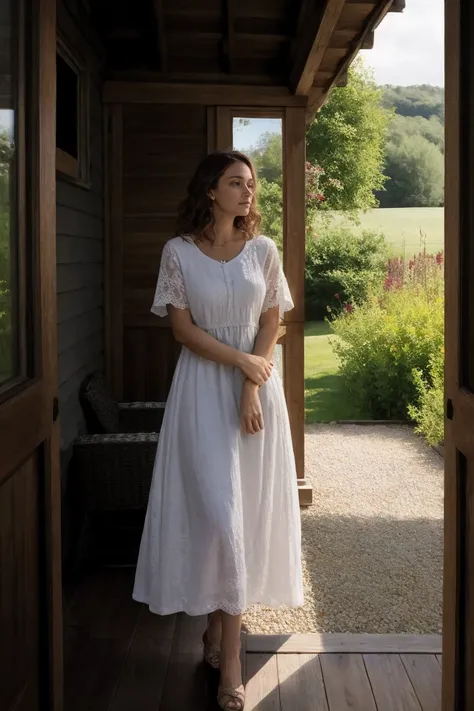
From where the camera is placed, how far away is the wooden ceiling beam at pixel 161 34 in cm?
376

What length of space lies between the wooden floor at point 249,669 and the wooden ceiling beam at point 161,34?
9.06 ft

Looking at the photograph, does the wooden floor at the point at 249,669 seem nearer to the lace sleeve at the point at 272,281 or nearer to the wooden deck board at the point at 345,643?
the wooden deck board at the point at 345,643

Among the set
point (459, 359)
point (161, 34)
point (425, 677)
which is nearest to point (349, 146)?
point (161, 34)

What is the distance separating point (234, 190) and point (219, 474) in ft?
2.99

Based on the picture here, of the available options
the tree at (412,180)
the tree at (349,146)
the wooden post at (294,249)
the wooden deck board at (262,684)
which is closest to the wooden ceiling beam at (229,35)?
the wooden post at (294,249)

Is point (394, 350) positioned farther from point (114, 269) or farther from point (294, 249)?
point (114, 269)

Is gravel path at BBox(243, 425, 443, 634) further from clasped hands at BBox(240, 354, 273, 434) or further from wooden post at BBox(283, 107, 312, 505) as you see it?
clasped hands at BBox(240, 354, 273, 434)

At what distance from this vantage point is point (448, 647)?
189 centimetres

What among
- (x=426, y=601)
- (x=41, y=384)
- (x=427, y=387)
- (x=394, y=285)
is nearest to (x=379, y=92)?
(x=394, y=285)

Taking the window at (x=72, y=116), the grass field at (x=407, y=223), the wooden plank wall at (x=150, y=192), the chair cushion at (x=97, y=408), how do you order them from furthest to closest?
the grass field at (x=407, y=223) → the wooden plank wall at (x=150, y=192) → the chair cushion at (x=97, y=408) → the window at (x=72, y=116)

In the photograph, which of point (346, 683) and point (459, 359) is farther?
point (346, 683)

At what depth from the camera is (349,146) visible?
59.7 feet

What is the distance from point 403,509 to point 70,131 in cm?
295

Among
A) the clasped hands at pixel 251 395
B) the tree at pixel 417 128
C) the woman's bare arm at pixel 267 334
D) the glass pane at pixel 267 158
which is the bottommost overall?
the clasped hands at pixel 251 395
